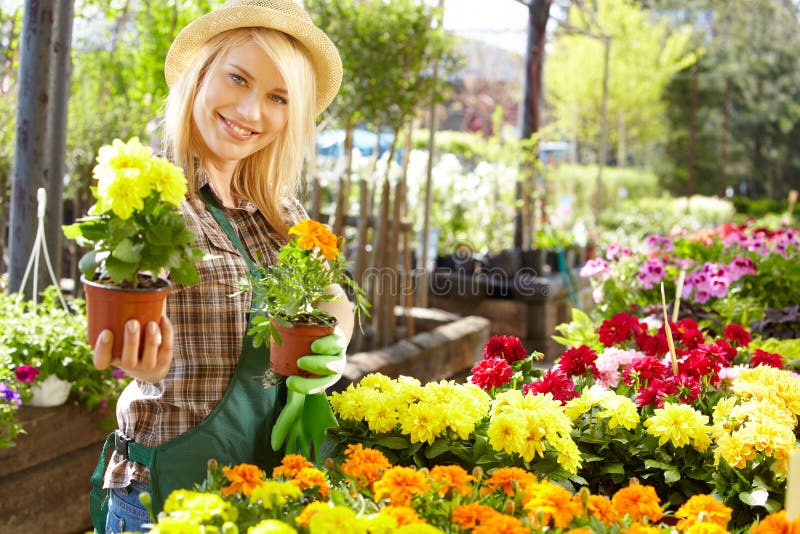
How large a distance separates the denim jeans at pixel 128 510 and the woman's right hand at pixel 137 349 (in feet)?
1.18

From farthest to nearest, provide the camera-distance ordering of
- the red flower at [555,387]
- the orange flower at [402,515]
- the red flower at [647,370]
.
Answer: the red flower at [647,370] < the red flower at [555,387] < the orange flower at [402,515]

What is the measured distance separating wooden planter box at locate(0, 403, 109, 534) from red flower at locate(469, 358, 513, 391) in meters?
A: 1.67

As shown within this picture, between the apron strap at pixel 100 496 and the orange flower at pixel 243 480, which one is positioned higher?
the orange flower at pixel 243 480

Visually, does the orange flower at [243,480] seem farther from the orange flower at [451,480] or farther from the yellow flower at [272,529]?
the orange flower at [451,480]

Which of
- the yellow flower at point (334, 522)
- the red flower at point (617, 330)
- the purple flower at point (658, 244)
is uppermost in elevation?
the purple flower at point (658, 244)

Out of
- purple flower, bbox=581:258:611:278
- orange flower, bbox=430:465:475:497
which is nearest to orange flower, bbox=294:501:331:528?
orange flower, bbox=430:465:475:497

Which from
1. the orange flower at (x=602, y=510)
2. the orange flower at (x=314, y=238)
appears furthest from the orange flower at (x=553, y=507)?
the orange flower at (x=314, y=238)

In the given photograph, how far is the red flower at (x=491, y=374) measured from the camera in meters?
1.92

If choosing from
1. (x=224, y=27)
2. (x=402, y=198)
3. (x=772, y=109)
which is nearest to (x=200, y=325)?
(x=224, y=27)

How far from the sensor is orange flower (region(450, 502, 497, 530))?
1179 mm

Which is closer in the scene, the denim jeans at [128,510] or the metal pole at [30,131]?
the denim jeans at [128,510]

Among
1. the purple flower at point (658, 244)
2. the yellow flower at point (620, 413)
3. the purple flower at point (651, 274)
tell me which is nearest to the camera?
the yellow flower at point (620, 413)

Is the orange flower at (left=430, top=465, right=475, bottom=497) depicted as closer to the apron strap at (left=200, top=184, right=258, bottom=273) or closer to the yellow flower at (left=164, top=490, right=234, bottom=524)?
the yellow flower at (left=164, top=490, right=234, bottom=524)

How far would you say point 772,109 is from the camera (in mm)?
25391
